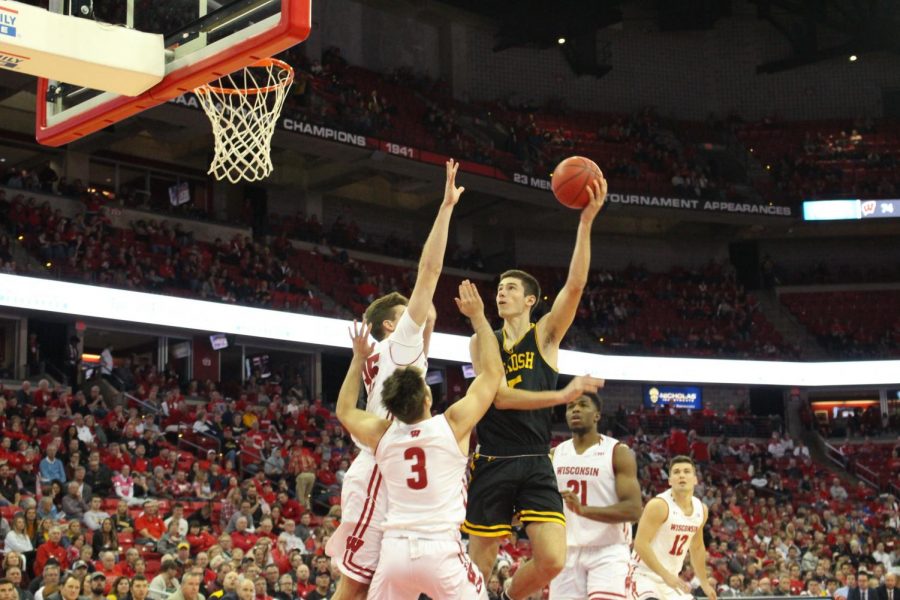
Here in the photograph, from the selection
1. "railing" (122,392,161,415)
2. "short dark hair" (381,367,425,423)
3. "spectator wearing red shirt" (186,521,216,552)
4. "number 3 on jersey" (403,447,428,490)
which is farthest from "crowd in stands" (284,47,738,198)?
"number 3 on jersey" (403,447,428,490)

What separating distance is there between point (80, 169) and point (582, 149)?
14877mm

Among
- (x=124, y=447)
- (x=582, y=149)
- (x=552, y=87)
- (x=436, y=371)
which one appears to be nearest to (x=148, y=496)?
(x=124, y=447)

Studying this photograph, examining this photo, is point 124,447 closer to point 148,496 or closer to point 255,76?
point 148,496

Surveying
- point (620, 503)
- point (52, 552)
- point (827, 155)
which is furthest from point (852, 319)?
point (620, 503)

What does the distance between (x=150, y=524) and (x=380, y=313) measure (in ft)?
31.0

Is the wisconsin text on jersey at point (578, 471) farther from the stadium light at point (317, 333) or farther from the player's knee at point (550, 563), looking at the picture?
the stadium light at point (317, 333)

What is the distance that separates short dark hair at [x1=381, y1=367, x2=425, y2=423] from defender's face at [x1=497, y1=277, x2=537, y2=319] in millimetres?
1340

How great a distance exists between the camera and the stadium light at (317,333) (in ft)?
68.9

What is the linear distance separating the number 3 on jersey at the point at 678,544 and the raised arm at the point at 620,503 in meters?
1.38

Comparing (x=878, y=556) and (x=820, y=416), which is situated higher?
(x=820, y=416)

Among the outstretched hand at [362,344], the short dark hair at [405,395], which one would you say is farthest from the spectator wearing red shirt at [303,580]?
the short dark hair at [405,395]

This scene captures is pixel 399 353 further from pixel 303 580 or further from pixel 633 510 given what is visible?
pixel 303 580

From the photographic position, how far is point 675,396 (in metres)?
34.0

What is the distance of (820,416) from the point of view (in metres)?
34.8
